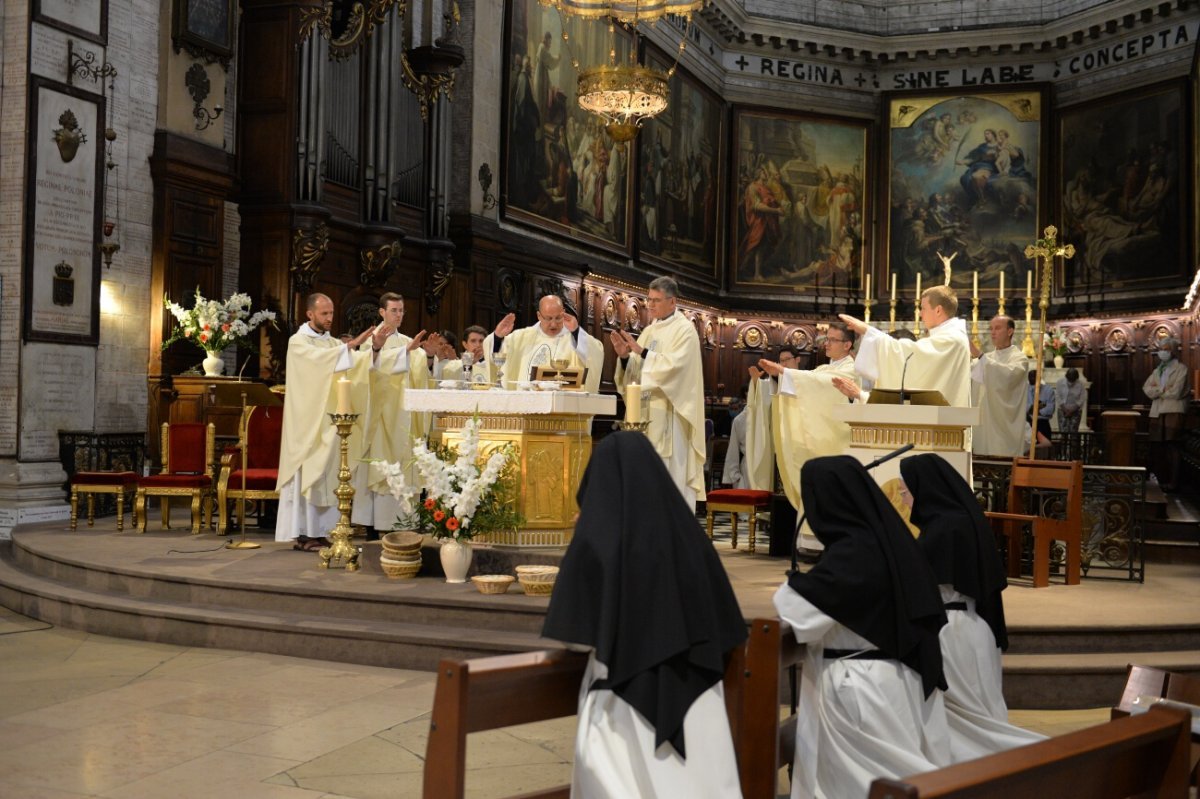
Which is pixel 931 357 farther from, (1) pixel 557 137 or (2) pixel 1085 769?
(1) pixel 557 137

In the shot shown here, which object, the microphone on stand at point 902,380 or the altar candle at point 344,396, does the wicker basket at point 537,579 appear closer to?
the altar candle at point 344,396

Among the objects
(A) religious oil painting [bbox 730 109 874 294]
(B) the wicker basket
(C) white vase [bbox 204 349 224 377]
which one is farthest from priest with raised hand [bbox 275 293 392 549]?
(A) religious oil painting [bbox 730 109 874 294]

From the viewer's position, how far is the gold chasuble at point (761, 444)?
10844mm

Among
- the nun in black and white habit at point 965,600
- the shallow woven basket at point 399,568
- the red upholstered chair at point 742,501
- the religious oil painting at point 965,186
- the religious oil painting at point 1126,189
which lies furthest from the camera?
the religious oil painting at point 965,186

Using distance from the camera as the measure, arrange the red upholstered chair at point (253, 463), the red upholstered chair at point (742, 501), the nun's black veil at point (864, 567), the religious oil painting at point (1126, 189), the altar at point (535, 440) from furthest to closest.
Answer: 1. the religious oil painting at point (1126, 189)
2. the red upholstered chair at point (742, 501)
3. the red upholstered chair at point (253, 463)
4. the altar at point (535, 440)
5. the nun's black veil at point (864, 567)

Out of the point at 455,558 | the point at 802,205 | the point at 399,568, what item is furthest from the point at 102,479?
the point at 802,205

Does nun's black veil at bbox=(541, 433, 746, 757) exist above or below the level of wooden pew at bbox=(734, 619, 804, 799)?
above

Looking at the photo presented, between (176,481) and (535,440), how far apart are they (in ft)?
11.8

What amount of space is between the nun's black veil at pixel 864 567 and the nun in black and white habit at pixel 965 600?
0.84 meters

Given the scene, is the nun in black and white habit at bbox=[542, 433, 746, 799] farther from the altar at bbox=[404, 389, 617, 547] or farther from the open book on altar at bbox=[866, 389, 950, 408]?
the open book on altar at bbox=[866, 389, 950, 408]

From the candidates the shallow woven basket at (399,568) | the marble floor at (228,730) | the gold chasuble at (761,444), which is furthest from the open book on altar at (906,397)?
the shallow woven basket at (399,568)

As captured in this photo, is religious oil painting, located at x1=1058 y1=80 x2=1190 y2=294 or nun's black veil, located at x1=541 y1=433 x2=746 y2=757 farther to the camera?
Answer: religious oil painting, located at x1=1058 y1=80 x2=1190 y2=294

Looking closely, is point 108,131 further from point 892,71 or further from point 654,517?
Result: point 892,71

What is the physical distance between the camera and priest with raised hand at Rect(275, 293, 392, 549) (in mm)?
9062
